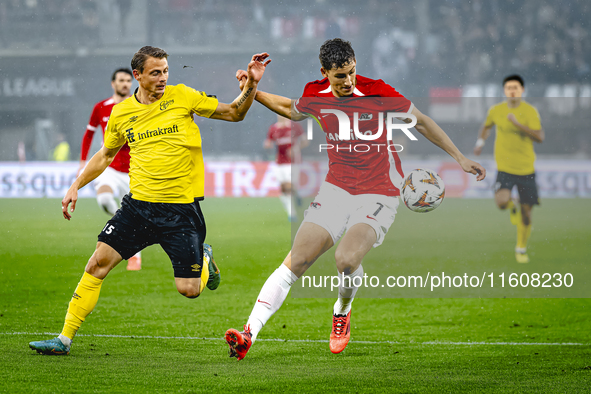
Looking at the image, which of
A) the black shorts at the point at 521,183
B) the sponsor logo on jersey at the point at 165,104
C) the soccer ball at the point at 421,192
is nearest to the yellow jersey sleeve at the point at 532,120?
the black shorts at the point at 521,183

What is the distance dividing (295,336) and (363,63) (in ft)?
75.8

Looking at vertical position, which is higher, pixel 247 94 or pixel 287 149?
pixel 247 94

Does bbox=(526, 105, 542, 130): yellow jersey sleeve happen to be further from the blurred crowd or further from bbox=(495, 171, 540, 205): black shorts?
the blurred crowd

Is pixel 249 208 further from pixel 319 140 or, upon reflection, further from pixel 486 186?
pixel 486 186

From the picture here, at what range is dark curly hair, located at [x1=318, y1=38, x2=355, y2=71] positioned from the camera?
14.1ft

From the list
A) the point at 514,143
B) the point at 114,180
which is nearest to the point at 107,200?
the point at 114,180

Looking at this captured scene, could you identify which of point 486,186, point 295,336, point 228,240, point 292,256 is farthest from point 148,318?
point 486,186

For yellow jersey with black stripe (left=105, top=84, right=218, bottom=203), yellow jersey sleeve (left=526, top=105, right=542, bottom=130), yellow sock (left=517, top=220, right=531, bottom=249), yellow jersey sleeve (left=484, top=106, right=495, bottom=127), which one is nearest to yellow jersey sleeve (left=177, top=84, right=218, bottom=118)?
yellow jersey with black stripe (left=105, top=84, right=218, bottom=203)

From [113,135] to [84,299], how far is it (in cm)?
103

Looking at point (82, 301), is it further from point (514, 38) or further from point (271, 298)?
point (514, 38)

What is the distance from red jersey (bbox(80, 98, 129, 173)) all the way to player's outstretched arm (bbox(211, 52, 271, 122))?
354 centimetres

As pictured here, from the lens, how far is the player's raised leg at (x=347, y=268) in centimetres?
441

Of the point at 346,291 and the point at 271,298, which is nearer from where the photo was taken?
the point at 271,298

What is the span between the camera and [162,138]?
14.8ft
